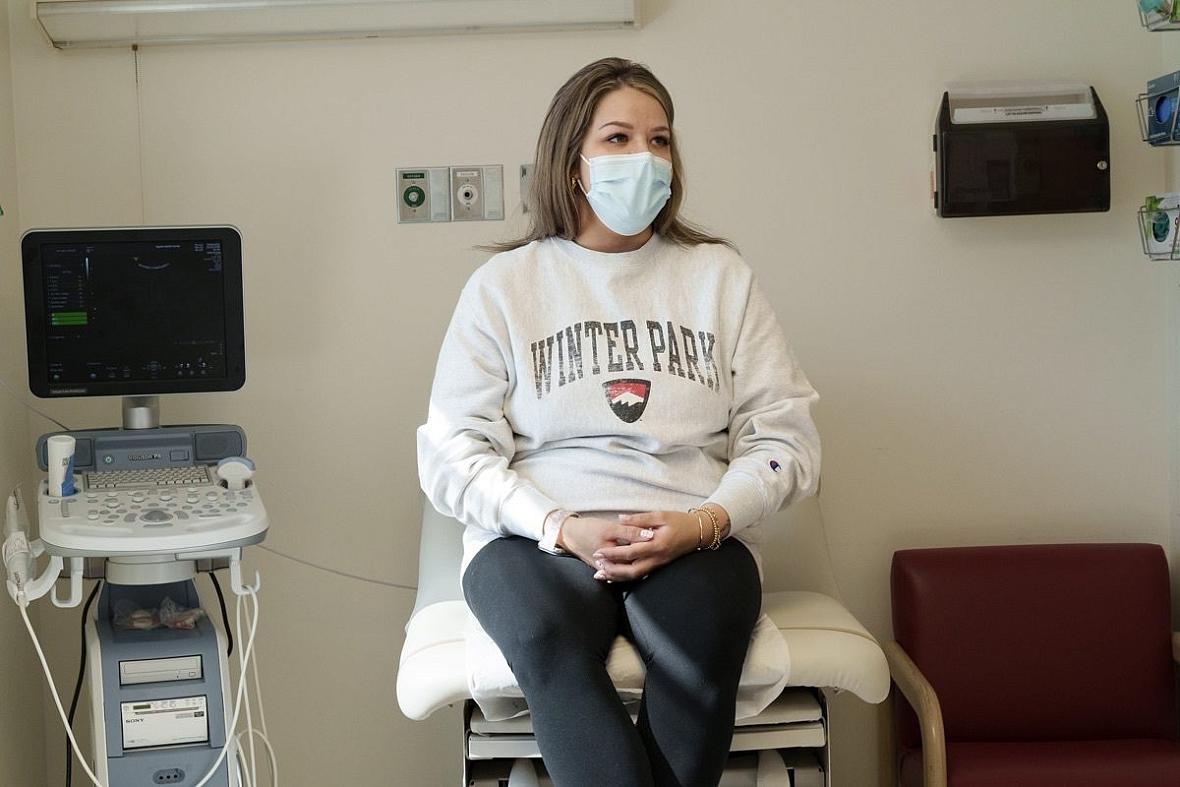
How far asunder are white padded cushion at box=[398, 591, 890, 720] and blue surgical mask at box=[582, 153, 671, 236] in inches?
27.6

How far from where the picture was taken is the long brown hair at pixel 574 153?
7.11 feet

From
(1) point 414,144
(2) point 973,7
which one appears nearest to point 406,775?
(1) point 414,144

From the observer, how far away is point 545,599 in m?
1.81

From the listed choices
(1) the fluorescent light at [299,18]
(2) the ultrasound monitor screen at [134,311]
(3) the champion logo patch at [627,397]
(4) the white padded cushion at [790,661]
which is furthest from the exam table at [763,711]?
(1) the fluorescent light at [299,18]

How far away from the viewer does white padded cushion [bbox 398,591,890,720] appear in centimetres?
189

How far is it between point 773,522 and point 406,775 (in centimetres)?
103

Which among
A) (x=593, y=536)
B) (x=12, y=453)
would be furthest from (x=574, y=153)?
(x=12, y=453)

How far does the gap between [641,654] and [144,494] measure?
2.80 ft

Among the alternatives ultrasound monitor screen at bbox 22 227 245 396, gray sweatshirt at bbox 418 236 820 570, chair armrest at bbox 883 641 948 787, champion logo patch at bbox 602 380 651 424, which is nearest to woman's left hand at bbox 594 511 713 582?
gray sweatshirt at bbox 418 236 820 570

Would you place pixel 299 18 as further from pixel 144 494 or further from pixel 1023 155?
pixel 1023 155

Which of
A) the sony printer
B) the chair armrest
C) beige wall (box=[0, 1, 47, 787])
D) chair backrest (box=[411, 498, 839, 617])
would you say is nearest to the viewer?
the chair armrest

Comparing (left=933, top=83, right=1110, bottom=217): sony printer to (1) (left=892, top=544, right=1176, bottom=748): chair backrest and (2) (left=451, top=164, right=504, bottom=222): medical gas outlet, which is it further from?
(2) (left=451, top=164, right=504, bottom=222): medical gas outlet

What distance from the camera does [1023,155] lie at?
103 inches

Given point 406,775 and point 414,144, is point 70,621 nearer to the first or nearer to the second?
point 406,775
